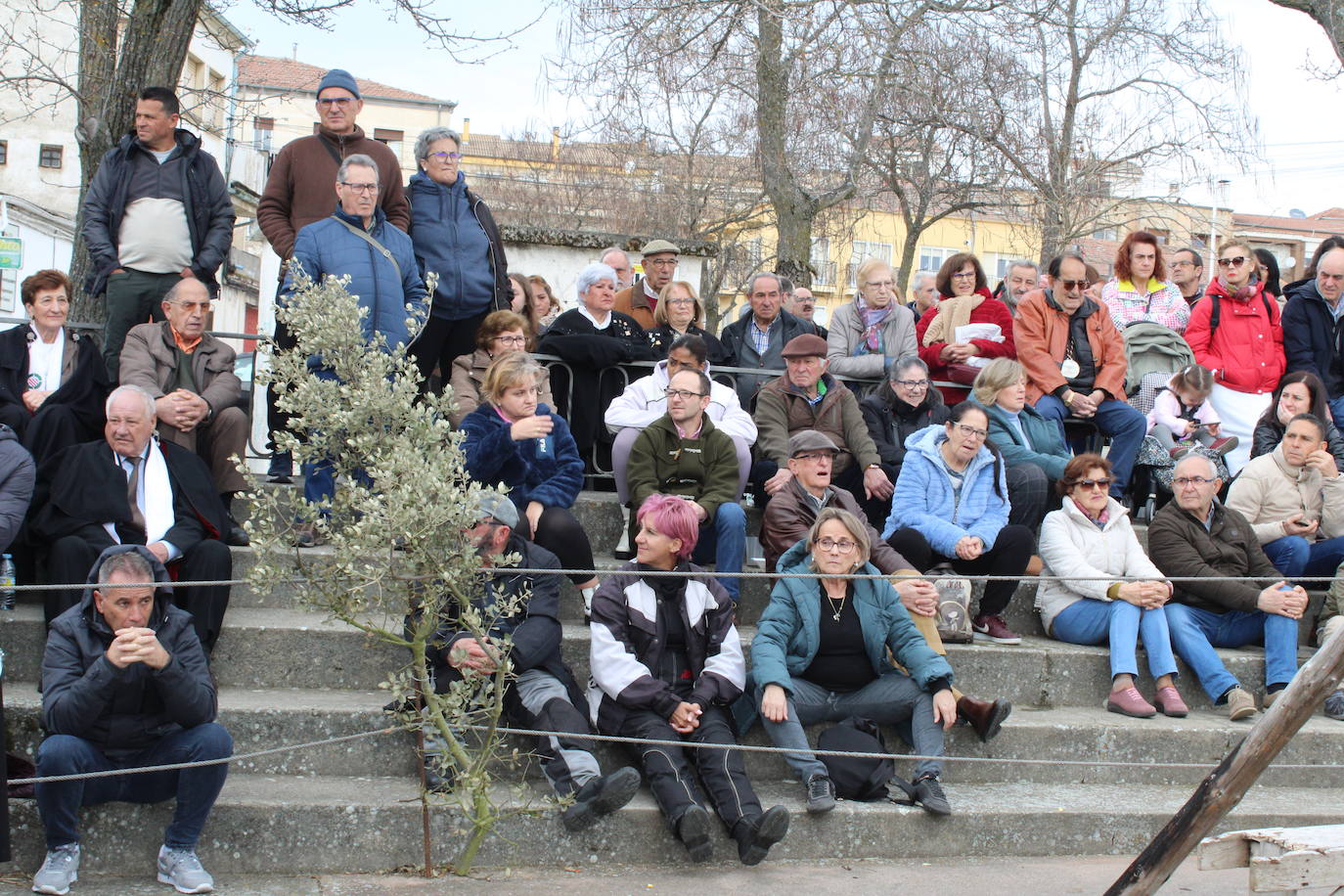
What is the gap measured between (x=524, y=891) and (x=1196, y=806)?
2.20m

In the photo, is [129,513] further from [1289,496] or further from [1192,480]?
[1289,496]

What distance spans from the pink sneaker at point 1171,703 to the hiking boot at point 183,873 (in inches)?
166

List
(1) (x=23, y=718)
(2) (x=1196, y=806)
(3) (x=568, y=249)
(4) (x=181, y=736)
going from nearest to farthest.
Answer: (2) (x=1196, y=806)
(4) (x=181, y=736)
(1) (x=23, y=718)
(3) (x=568, y=249)

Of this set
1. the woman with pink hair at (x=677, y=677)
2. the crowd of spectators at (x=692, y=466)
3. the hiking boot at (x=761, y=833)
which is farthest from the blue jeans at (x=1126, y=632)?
the hiking boot at (x=761, y=833)

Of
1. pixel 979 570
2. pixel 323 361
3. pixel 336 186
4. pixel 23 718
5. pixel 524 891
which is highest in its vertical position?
pixel 336 186

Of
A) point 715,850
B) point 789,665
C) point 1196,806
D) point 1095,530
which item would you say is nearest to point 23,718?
point 715,850

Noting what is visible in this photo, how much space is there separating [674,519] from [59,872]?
2.52 metres

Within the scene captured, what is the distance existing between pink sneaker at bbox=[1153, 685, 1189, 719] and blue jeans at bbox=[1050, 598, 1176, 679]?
0.09 meters

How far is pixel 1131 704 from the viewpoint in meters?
6.20

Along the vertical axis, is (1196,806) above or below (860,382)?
below

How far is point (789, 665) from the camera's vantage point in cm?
564

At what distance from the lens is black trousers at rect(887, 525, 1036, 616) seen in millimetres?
6602

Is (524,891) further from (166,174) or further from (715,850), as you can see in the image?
(166,174)

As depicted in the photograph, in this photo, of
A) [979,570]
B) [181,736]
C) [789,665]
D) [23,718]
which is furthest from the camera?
[979,570]
